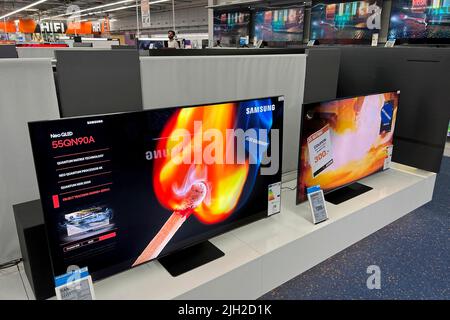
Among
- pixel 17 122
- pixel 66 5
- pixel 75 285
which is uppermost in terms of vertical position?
pixel 66 5

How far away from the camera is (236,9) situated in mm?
8023

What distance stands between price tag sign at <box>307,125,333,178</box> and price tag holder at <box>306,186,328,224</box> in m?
0.09

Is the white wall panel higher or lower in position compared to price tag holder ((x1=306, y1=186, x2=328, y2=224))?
higher

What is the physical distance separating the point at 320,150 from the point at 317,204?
29cm

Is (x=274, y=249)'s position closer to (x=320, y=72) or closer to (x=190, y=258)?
(x=190, y=258)

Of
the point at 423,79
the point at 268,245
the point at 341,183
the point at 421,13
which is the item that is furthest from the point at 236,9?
the point at 268,245

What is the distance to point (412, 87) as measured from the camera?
2322mm

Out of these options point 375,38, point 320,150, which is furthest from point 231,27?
point 320,150

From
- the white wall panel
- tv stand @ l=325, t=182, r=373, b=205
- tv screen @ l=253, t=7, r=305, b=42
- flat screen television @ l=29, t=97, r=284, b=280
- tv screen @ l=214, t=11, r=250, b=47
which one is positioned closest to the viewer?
flat screen television @ l=29, t=97, r=284, b=280

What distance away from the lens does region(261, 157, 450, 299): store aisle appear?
162 cm

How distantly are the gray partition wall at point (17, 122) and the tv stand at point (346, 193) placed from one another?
156 centimetres

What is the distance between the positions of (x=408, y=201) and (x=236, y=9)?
6.98 metres

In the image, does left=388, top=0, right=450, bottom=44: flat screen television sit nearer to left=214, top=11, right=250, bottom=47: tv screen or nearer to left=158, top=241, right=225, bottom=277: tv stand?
left=214, top=11, right=250, bottom=47: tv screen

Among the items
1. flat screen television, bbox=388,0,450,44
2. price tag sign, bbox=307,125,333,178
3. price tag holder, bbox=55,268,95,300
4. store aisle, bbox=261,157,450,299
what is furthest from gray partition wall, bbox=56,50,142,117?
flat screen television, bbox=388,0,450,44
